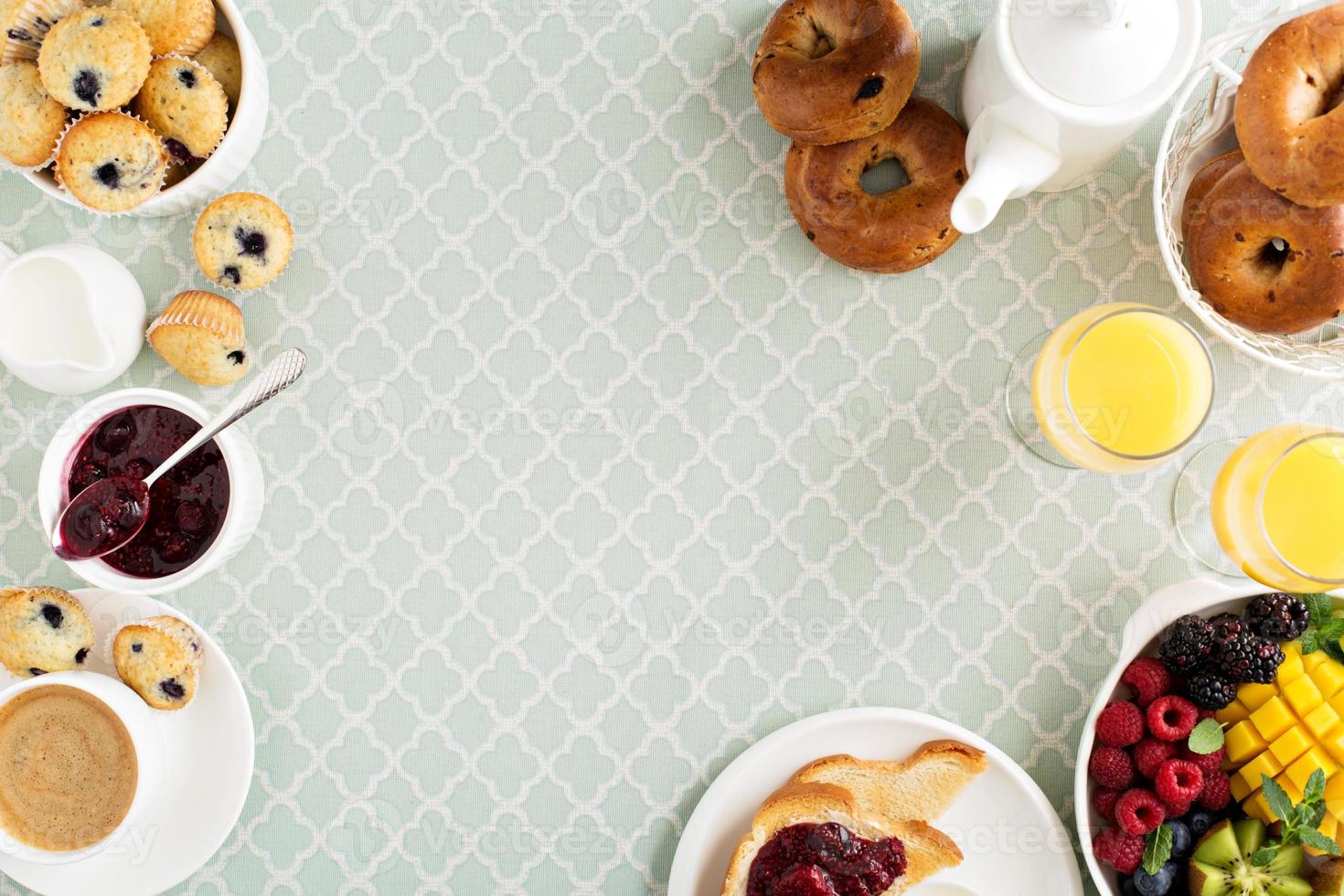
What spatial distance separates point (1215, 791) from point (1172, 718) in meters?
0.10

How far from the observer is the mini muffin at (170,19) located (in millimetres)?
1141

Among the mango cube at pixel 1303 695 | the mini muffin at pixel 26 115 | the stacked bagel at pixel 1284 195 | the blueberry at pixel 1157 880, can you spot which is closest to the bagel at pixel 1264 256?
the stacked bagel at pixel 1284 195

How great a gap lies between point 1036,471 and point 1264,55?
0.53 meters

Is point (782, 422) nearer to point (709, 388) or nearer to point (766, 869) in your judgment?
point (709, 388)

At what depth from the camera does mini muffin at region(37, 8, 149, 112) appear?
1.09m

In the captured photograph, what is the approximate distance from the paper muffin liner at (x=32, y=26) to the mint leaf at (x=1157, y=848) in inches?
61.8

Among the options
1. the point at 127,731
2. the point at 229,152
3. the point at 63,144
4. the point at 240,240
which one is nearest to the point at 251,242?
the point at 240,240

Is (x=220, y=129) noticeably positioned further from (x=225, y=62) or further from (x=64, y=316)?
(x=64, y=316)

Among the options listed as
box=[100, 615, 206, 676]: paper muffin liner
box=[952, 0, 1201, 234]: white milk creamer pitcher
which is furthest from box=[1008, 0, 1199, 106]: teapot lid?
box=[100, 615, 206, 676]: paper muffin liner

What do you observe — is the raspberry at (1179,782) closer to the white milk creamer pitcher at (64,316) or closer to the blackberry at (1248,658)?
the blackberry at (1248,658)

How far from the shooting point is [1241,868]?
114 centimetres

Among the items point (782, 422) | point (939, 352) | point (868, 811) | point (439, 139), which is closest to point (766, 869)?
point (868, 811)

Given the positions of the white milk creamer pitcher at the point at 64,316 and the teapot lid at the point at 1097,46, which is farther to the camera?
the white milk creamer pitcher at the point at 64,316

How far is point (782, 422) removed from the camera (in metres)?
1.30
